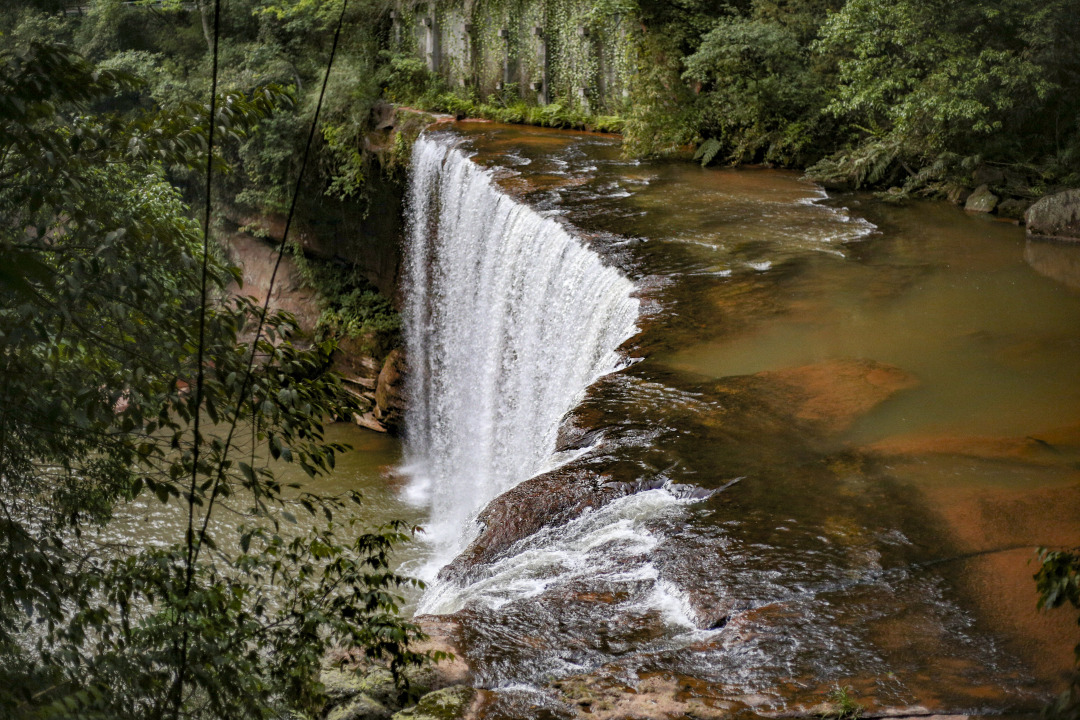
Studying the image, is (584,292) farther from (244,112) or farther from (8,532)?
(8,532)

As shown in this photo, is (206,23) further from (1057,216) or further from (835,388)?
(835,388)

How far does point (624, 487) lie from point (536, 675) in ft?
5.31

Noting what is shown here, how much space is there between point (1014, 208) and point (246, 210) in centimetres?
1477

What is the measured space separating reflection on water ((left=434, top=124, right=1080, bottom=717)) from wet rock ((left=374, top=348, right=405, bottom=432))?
6751 millimetres

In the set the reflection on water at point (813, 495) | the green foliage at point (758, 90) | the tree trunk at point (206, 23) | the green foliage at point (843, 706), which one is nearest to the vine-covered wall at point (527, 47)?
the green foliage at point (758, 90)

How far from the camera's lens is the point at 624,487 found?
559cm

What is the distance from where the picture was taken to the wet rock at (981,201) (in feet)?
38.4

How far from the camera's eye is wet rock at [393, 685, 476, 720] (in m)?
3.96

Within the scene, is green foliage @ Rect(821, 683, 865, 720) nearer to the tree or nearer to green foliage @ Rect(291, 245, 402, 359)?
the tree

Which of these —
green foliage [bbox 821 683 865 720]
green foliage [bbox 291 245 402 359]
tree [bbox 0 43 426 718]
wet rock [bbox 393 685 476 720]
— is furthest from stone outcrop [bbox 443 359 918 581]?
green foliage [bbox 291 245 402 359]

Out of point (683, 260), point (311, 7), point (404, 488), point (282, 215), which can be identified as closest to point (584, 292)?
point (683, 260)

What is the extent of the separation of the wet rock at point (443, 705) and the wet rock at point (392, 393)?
38.4 ft

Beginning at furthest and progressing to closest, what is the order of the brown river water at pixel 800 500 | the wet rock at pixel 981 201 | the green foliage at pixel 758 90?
the green foliage at pixel 758 90
the wet rock at pixel 981 201
the brown river water at pixel 800 500

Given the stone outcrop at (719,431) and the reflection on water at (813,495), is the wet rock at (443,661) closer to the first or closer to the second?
the reflection on water at (813,495)
